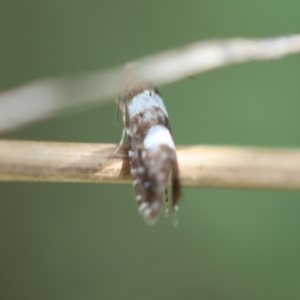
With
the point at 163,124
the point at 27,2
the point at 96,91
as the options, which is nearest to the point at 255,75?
the point at 163,124

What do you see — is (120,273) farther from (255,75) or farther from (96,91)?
(96,91)

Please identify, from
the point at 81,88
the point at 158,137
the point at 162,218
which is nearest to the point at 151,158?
the point at 158,137

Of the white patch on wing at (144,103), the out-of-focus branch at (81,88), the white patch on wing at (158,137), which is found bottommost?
the out-of-focus branch at (81,88)

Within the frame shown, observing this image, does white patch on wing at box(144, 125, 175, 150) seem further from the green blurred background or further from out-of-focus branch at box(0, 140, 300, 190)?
the green blurred background

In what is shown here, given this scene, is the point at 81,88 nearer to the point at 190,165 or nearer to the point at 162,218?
the point at 190,165

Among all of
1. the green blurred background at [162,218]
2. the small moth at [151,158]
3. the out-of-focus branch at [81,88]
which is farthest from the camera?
the green blurred background at [162,218]

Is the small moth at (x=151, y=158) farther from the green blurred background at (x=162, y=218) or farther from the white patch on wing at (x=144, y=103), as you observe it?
the green blurred background at (x=162, y=218)

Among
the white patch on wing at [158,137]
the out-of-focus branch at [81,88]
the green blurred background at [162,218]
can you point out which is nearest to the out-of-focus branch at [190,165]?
the white patch on wing at [158,137]
